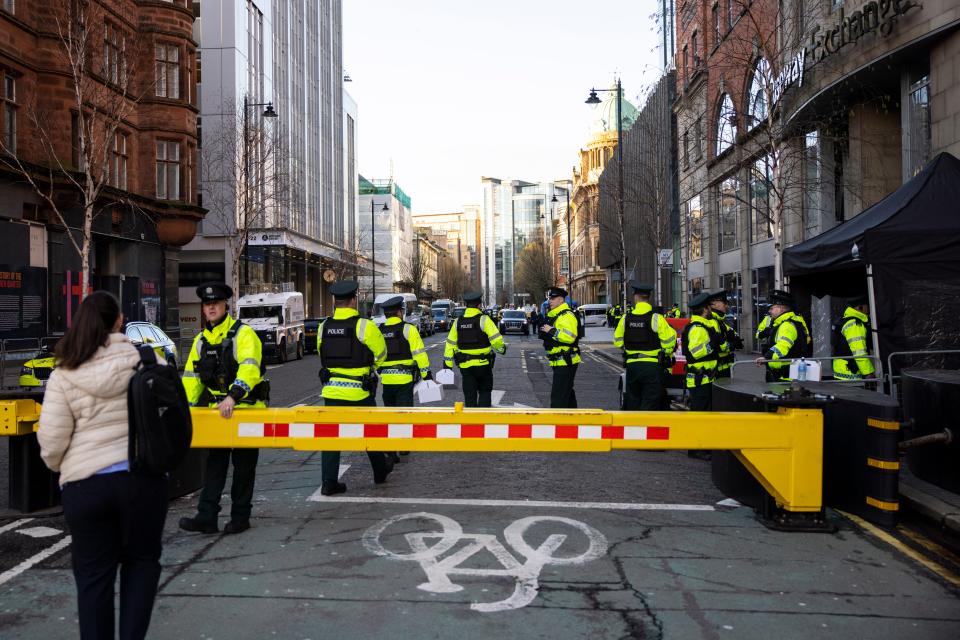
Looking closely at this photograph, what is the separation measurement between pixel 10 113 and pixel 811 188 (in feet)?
71.0

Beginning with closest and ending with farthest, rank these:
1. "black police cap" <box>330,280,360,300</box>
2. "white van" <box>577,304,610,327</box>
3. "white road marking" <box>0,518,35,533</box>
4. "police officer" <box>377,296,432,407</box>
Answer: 1. "white road marking" <box>0,518,35,533</box>
2. "black police cap" <box>330,280,360,300</box>
3. "police officer" <box>377,296,432,407</box>
4. "white van" <box>577,304,610,327</box>

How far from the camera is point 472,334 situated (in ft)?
33.0

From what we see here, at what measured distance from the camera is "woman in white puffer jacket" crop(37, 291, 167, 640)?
3225mm

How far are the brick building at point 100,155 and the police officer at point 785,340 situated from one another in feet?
55.9

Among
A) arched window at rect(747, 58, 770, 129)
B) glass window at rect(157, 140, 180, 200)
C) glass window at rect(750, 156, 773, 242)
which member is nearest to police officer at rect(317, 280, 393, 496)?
arched window at rect(747, 58, 770, 129)

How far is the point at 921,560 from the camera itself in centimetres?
530

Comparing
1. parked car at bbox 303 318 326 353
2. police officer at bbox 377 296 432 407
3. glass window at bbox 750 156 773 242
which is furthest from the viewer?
parked car at bbox 303 318 326 353

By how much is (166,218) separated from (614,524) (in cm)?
2899

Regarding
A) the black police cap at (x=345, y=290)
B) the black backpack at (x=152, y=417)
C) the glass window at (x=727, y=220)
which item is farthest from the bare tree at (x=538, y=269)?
the black backpack at (x=152, y=417)

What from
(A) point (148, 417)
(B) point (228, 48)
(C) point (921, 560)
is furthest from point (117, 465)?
(B) point (228, 48)

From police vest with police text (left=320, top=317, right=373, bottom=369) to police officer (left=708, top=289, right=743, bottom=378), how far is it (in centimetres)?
450

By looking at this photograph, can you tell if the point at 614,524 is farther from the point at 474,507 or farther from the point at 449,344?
the point at 449,344

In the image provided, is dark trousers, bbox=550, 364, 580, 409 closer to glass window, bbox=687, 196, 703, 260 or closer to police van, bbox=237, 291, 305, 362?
police van, bbox=237, 291, 305, 362

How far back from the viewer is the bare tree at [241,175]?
32438 mm
